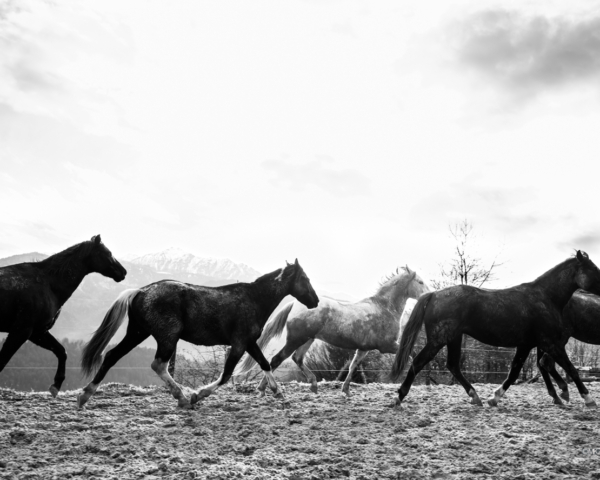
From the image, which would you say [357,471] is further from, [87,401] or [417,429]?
[87,401]

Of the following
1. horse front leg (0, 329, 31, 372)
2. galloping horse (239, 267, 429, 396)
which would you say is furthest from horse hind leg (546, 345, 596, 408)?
horse front leg (0, 329, 31, 372)

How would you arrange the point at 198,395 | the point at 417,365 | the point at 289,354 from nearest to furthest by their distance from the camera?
the point at 198,395
the point at 417,365
the point at 289,354

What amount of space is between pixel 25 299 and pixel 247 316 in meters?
2.63

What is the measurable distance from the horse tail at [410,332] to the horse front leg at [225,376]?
6.69ft

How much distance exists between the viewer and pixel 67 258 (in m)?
6.88

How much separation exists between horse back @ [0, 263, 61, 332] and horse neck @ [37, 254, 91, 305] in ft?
0.33

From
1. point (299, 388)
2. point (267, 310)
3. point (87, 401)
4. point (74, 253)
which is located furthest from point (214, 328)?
point (299, 388)

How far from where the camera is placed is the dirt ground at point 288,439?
399 centimetres

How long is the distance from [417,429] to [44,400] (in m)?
4.45

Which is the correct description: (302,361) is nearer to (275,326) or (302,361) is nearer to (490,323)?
(275,326)

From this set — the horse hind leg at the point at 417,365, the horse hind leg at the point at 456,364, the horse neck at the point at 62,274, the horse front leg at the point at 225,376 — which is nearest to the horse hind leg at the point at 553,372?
the horse hind leg at the point at 456,364

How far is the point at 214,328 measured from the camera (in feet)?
20.2

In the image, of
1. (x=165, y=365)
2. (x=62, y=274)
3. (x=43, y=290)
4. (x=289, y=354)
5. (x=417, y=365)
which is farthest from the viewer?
(x=289, y=354)

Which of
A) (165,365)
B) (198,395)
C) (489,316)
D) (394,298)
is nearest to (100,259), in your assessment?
(165,365)
